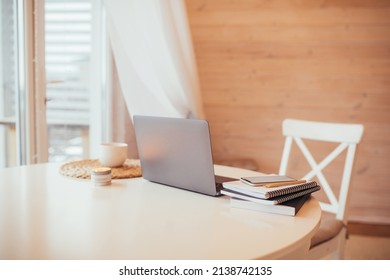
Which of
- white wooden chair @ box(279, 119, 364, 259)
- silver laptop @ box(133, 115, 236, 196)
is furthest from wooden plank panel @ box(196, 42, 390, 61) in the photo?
silver laptop @ box(133, 115, 236, 196)

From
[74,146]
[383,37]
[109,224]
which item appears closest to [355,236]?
[383,37]

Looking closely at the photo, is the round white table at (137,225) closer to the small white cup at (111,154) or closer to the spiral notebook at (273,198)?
the spiral notebook at (273,198)

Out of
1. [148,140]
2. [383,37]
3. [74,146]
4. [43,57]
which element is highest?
[383,37]

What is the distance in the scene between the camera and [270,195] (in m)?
0.95

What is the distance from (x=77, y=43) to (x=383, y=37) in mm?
1818

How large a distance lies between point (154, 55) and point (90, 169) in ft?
3.04

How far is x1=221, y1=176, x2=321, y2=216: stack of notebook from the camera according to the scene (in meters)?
0.95

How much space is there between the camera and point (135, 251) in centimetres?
73

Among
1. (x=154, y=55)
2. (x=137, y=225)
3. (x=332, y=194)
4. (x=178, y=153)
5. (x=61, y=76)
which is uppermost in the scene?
(x=154, y=55)

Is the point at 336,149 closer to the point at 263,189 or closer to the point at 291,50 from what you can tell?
the point at 263,189

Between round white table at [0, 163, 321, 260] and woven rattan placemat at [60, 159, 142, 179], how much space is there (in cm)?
9

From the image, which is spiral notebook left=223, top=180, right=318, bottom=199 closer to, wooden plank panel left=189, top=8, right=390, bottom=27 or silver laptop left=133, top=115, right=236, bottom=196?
silver laptop left=133, top=115, right=236, bottom=196

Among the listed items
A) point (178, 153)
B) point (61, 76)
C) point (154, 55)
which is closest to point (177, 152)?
point (178, 153)
